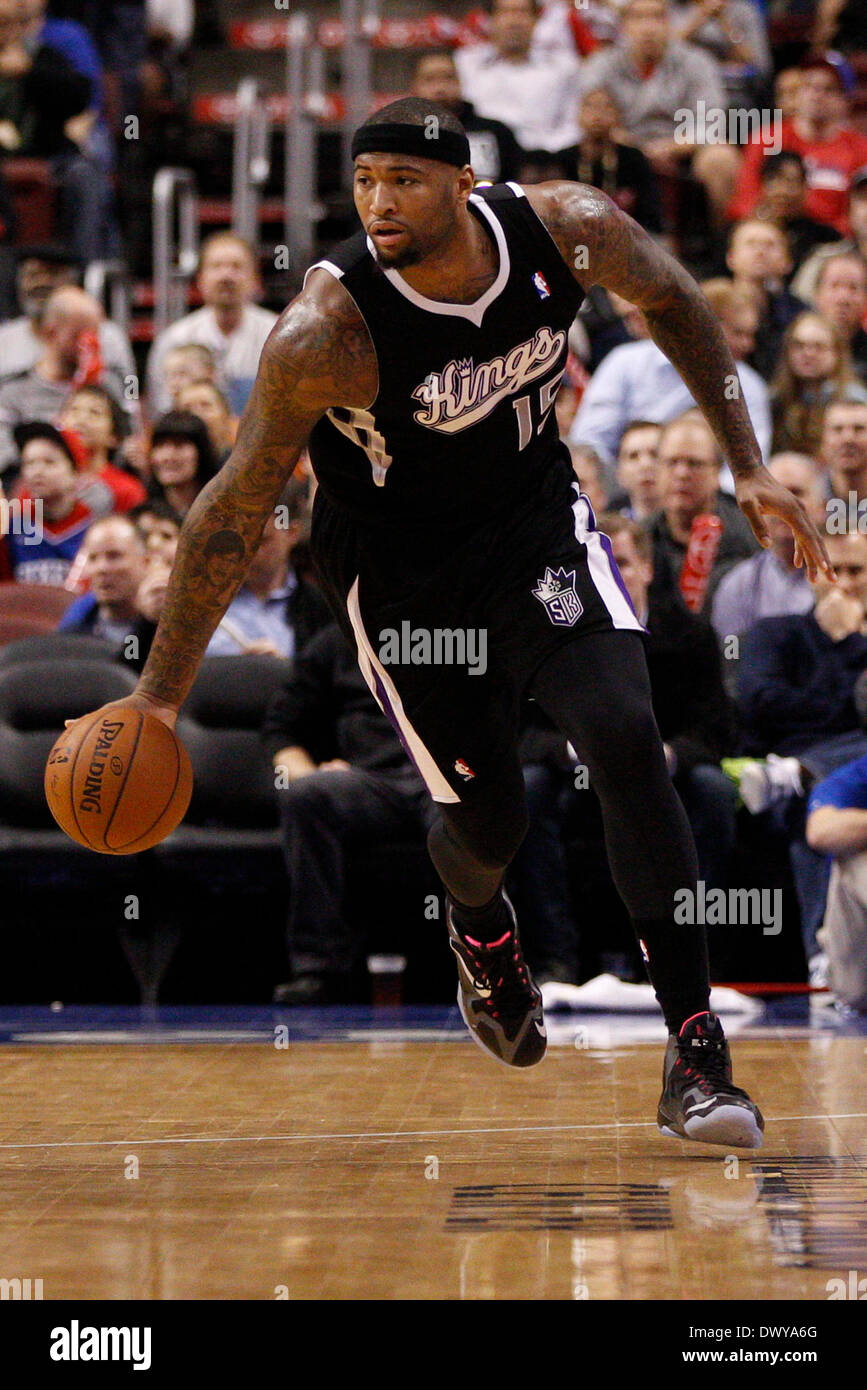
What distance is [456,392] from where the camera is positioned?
12.6ft

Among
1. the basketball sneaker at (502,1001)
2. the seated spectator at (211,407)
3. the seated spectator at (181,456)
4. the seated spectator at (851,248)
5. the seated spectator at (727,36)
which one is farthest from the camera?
the seated spectator at (727,36)

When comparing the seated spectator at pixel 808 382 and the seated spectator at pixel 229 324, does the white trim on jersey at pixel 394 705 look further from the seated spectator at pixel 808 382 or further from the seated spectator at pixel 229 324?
the seated spectator at pixel 229 324

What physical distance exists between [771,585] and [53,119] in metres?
6.67

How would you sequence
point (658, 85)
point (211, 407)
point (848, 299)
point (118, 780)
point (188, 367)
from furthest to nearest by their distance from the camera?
point (658, 85)
point (848, 299)
point (188, 367)
point (211, 407)
point (118, 780)

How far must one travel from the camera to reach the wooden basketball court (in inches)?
116

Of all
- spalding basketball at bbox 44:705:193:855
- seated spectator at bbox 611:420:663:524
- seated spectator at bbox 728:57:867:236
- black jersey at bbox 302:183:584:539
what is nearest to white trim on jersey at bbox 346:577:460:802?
black jersey at bbox 302:183:584:539

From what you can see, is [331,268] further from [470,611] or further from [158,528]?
[158,528]

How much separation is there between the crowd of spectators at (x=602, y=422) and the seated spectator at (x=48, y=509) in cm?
1

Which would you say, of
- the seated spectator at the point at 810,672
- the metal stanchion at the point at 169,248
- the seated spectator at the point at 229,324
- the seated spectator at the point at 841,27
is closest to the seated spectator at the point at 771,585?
the seated spectator at the point at 810,672

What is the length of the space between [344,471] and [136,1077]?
6.30 ft

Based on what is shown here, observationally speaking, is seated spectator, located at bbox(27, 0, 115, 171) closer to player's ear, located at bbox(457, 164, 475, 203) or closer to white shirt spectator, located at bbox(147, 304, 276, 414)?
white shirt spectator, located at bbox(147, 304, 276, 414)
